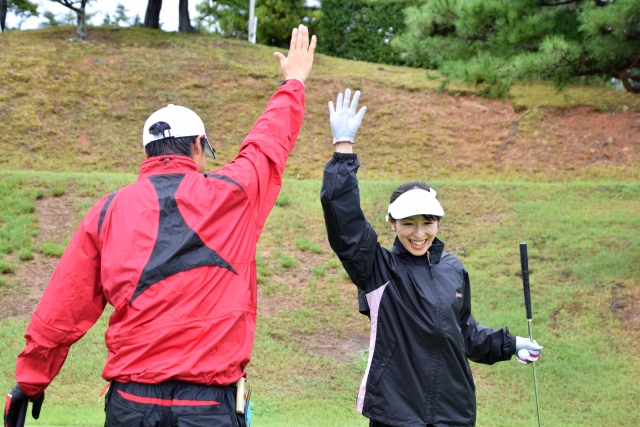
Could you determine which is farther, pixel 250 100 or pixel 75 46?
pixel 75 46

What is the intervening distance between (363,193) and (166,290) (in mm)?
9960

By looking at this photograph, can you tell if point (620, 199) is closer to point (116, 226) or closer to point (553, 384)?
point (553, 384)

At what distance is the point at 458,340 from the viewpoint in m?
3.38

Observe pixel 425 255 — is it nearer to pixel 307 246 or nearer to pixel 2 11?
pixel 307 246

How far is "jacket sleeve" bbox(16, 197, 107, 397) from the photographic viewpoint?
2869 mm

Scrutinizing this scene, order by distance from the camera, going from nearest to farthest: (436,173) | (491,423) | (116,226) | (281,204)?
(116,226) < (491,423) < (281,204) < (436,173)

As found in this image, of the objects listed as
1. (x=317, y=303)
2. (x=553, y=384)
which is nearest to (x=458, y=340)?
(x=553, y=384)

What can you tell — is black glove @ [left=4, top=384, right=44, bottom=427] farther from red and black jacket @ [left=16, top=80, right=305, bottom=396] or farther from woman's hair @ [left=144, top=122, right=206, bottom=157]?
woman's hair @ [left=144, top=122, right=206, bottom=157]

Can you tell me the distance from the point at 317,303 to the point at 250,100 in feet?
27.2

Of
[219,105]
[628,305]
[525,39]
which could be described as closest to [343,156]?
[525,39]

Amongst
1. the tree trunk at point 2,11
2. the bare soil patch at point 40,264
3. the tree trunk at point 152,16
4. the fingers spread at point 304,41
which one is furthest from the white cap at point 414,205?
the tree trunk at point 2,11

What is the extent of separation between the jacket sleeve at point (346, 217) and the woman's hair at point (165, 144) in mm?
622

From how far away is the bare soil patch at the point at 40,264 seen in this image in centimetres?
927

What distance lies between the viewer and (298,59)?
3537 mm
